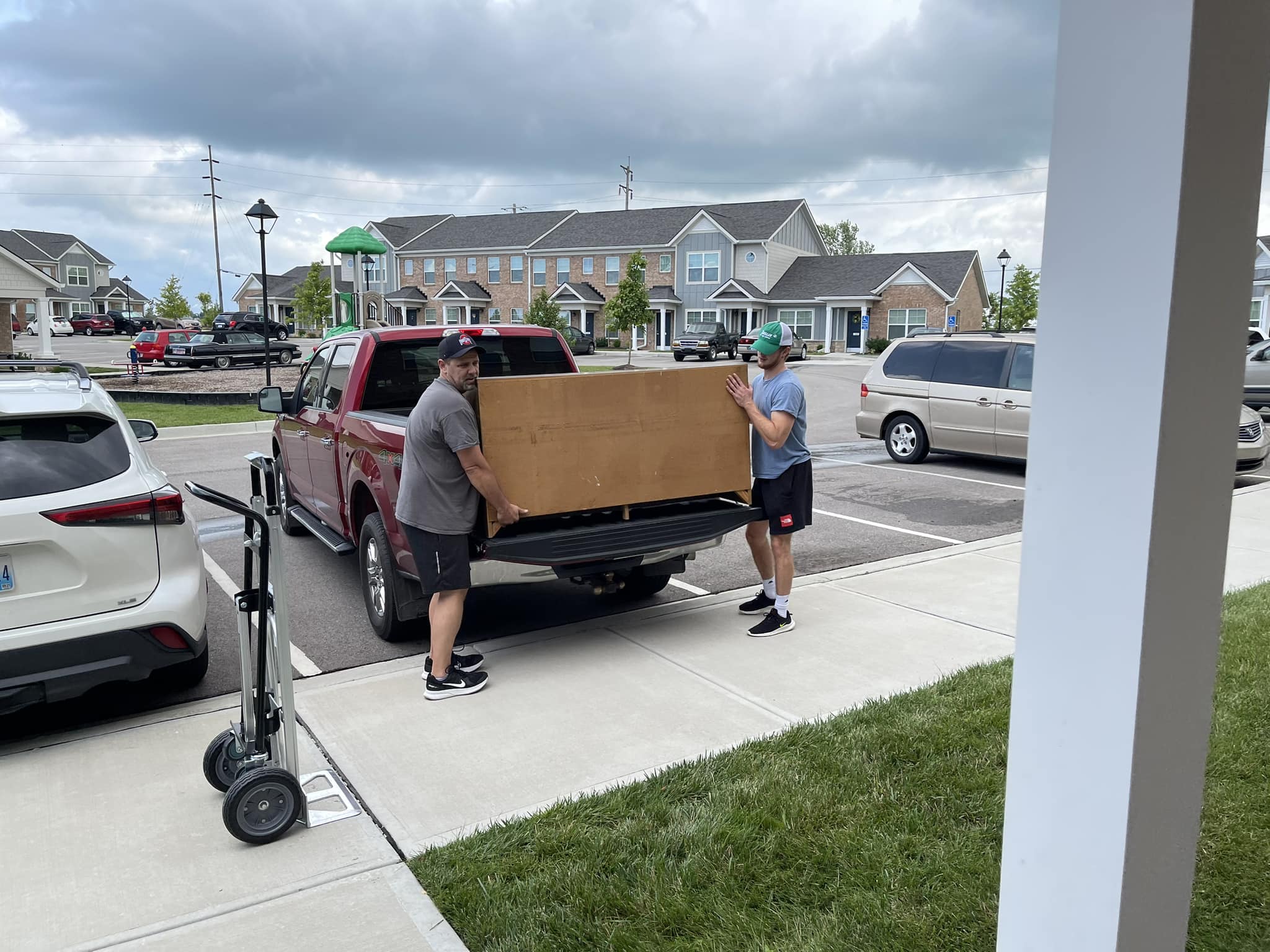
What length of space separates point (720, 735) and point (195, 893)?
7.65 feet

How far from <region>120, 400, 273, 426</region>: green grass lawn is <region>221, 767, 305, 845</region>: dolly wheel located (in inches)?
645

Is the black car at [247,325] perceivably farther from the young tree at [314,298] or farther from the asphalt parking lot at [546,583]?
the asphalt parking lot at [546,583]

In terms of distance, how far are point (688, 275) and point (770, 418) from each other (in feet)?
177

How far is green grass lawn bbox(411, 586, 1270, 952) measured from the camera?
3.01 metres

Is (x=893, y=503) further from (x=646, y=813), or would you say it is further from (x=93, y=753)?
(x=93, y=753)

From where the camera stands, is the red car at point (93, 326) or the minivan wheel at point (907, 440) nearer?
the minivan wheel at point (907, 440)

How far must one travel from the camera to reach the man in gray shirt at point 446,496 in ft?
16.0

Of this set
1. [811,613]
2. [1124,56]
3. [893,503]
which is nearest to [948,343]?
[893,503]

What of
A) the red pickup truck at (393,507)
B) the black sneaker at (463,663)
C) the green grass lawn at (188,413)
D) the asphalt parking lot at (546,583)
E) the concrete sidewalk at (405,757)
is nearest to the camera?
the concrete sidewalk at (405,757)

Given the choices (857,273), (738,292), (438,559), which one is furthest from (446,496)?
(857,273)

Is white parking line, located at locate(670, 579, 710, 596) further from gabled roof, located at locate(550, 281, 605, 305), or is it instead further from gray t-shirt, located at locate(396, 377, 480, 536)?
gabled roof, located at locate(550, 281, 605, 305)

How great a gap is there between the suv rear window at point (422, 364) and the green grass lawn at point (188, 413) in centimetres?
1318

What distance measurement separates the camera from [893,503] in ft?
35.7

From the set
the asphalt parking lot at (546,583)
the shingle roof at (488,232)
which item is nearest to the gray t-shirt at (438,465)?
the asphalt parking lot at (546,583)
